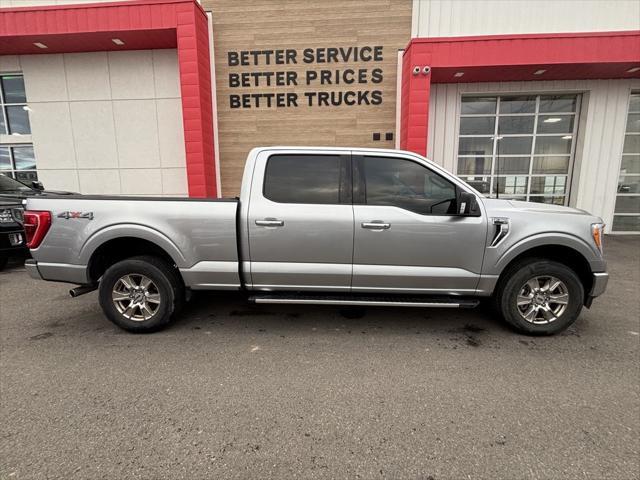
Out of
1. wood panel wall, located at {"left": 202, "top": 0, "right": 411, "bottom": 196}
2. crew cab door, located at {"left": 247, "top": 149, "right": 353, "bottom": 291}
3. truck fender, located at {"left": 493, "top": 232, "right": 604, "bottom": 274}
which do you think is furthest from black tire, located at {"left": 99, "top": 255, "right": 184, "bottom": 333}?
wood panel wall, located at {"left": 202, "top": 0, "right": 411, "bottom": 196}

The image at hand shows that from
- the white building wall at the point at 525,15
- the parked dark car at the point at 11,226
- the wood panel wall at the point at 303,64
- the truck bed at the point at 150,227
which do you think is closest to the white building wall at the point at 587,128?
the white building wall at the point at 525,15

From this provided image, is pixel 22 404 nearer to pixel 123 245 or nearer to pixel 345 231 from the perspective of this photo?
pixel 123 245

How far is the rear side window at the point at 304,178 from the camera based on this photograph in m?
3.74

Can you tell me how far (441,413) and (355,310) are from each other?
2008mm

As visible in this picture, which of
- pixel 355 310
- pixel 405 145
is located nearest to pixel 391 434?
pixel 355 310

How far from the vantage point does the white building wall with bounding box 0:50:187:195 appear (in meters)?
10.1

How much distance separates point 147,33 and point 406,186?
8.75 m

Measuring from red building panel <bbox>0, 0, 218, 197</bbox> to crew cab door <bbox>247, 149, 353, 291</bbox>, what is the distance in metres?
6.24

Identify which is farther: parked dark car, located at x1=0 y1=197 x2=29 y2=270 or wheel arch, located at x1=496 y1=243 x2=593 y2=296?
parked dark car, located at x1=0 y1=197 x2=29 y2=270

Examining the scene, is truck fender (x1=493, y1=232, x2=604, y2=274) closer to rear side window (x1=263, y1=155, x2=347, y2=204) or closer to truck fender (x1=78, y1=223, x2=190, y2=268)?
rear side window (x1=263, y1=155, x2=347, y2=204)

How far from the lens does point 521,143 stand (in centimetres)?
1030

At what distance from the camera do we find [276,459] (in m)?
2.10

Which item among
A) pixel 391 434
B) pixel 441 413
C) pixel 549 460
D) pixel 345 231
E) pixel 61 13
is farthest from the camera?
pixel 61 13

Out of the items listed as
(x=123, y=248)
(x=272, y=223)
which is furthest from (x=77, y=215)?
(x=272, y=223)
